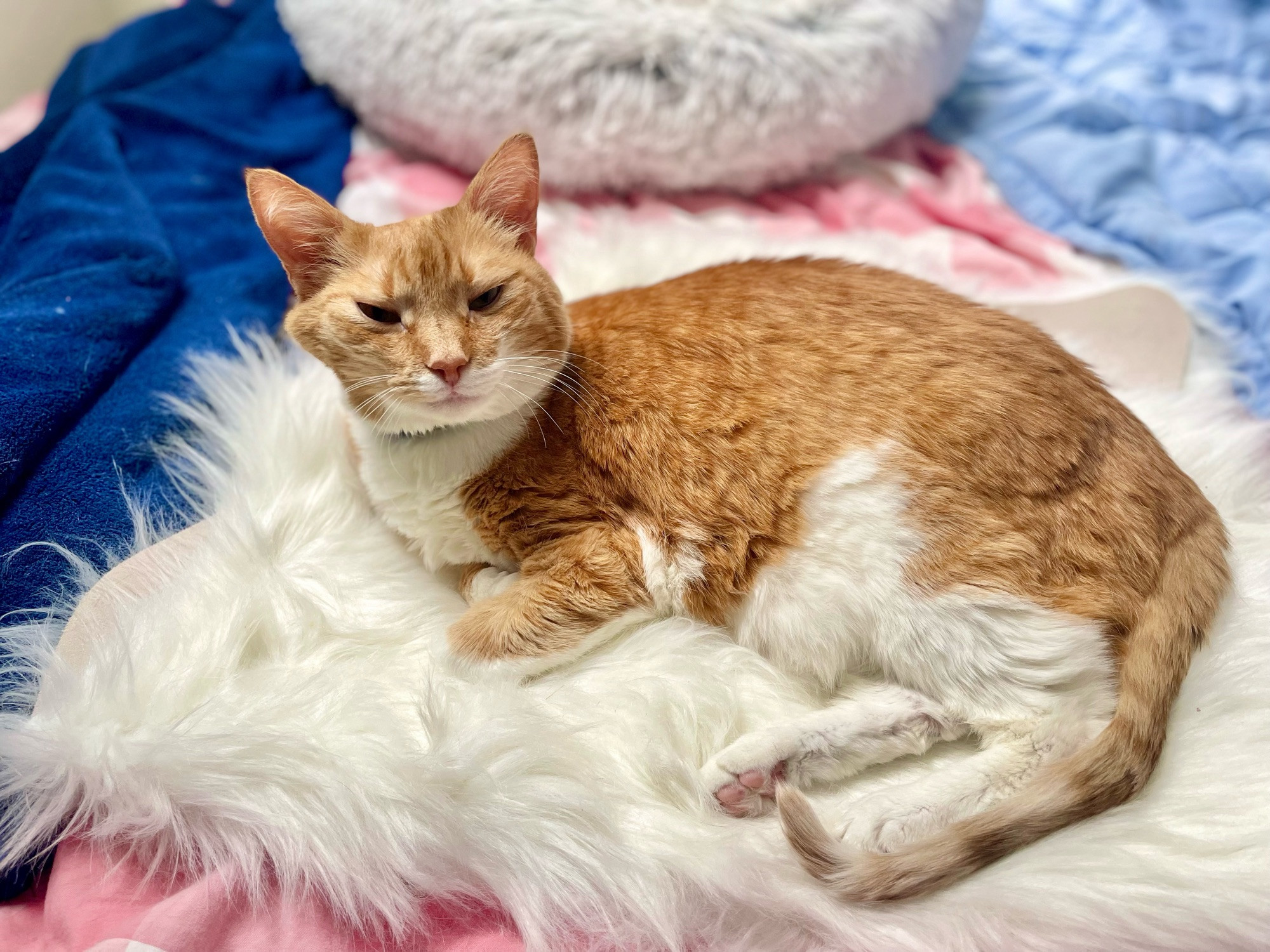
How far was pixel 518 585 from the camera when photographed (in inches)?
35.8

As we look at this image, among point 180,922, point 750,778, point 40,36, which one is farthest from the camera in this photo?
point 40,36

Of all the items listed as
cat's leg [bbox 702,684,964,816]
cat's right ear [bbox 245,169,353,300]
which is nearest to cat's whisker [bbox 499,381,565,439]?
cat's right ear [bbox 245,169,353,300]

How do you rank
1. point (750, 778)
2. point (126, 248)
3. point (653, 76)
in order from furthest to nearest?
point (653, 76) → point (126, 248) → point (750, 778)

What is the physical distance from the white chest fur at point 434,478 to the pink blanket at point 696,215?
38 centimetres

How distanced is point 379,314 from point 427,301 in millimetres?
53

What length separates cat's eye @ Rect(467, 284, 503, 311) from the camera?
0.89 m

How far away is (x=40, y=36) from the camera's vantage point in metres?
1.81

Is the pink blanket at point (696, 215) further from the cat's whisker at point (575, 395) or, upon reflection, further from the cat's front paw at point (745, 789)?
the cat's whisker at point (575, 395)

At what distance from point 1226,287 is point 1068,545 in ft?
2.96

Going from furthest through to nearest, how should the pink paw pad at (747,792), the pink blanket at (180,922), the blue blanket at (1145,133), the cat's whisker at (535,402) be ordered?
the blue blanket at (1145,133), the cat's whisker at (535,402), the pink paw pad at (747,792), the pink blanket at (180,922)

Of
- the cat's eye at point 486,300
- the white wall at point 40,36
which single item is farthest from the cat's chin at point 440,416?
the white wall at point 40,36

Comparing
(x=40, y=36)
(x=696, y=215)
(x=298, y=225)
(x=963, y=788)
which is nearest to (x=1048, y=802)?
(x=963, y=788)

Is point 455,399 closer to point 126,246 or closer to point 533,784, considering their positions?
point 533,784

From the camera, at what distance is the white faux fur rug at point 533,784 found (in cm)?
67
